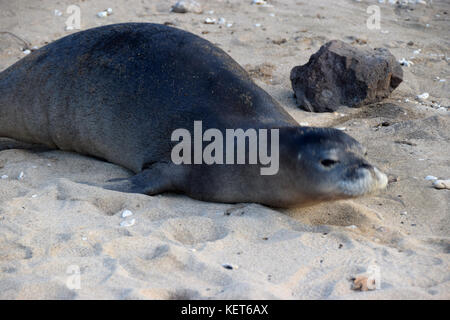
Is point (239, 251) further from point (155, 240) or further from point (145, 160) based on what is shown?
point (145, 160)

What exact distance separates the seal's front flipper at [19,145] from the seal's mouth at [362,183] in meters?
2.82

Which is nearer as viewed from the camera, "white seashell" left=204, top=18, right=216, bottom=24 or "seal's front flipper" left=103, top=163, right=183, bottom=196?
"seal's front flipper" left=103, top=163, right=183, bottom=196

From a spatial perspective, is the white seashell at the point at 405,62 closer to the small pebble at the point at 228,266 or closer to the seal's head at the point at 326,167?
the seal's head at the point at 326,167

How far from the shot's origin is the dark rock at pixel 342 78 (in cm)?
563

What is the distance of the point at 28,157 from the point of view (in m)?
4.74

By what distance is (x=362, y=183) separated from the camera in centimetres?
337

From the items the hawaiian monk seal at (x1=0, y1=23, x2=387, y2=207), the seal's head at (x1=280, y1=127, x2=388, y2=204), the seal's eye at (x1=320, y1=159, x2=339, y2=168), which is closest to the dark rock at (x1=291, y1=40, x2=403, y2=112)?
the hawaiian monk seal at (x1=0, y1=23, x2=387, y2=207)

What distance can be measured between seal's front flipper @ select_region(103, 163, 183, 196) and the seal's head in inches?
34.0

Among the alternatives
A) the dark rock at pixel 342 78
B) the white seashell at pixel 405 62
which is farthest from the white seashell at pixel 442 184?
the white seashell at pixel 405 62

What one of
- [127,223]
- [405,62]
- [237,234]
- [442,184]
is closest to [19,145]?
[127,223]

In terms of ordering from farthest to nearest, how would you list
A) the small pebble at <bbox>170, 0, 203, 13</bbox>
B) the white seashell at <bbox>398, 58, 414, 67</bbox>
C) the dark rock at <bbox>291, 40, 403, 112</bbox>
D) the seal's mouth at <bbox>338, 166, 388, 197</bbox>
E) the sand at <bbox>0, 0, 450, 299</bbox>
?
1. the small pebble at <bbox>170, 0, 203, 13</bbox>
2. the white seashell at <bbox>398, 58, 414, 67</bbox>
3. the dark rock at <bbox>291, 40, 403, 112</bbox>
4. the seal's mouth at <bbox>338, 166, 388, 197</bbox>
5. the sand at <bbox>0, 0, 450, 299</bbox>

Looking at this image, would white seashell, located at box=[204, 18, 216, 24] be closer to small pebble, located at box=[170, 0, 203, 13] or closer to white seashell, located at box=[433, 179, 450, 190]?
small pebble, located at box=[170, 0, 203, 13]

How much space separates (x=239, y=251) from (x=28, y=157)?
95.2 inches

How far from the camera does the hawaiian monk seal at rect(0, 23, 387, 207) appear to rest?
11.6 feet
